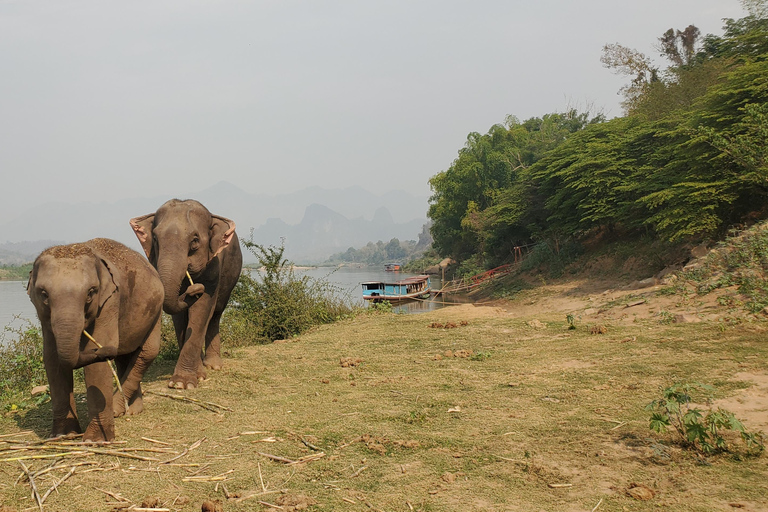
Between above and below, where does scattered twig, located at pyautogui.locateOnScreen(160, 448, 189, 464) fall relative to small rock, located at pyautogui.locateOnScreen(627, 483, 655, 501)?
above

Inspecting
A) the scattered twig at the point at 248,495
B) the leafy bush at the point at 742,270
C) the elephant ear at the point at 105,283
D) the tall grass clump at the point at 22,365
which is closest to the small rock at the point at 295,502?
the scattered twig at the point at 248,495

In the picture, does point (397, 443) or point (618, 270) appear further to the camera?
point (618, 270)

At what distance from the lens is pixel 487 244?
4175cm

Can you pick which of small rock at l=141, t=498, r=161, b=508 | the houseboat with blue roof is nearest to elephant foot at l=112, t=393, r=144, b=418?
small rock at l=141, t=498, r=161, b=508

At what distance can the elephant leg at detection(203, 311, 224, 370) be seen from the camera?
30.0ft

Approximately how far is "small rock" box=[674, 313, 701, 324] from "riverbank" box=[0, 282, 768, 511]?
17 centimetres

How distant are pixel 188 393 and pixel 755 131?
1609 centimetres

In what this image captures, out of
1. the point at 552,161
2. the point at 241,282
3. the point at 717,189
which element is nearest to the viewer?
the point at 241,282

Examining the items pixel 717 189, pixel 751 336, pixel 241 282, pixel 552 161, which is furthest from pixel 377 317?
pixel 552 161

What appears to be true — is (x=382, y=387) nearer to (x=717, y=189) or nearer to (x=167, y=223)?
(x=167, y=223)

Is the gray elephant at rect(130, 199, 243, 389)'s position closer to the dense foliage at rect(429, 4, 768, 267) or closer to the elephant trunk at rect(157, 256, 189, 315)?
the elephant trunk at rect(157, 256, 189, 315)

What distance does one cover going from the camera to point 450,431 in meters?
5.48

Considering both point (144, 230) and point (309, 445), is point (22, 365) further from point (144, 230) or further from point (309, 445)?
point (309, 445)

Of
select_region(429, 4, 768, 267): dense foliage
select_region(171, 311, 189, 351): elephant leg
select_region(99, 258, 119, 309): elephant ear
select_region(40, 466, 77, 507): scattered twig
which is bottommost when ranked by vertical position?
select_region(40, 466, 77, 507): scattered twig
